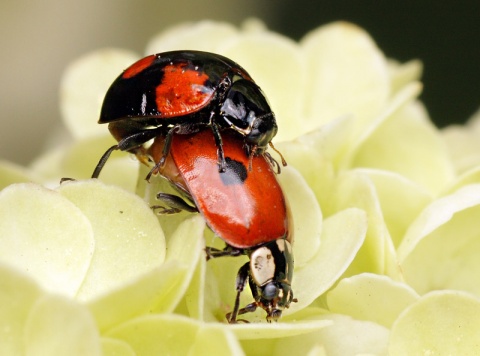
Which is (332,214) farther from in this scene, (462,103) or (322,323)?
(462,103)

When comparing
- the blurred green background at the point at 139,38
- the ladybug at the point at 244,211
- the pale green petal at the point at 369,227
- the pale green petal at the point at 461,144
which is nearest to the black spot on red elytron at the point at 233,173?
the ladybug at the point at 244,211

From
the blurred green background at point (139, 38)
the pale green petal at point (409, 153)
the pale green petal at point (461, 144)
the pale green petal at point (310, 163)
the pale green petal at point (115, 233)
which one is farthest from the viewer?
the blurred green background at point (139, 38)

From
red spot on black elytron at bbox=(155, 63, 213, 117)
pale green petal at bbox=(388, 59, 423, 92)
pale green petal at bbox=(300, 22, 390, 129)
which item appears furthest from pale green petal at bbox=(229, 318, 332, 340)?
pale green petal at bbox=(388, 59, 423, 92)

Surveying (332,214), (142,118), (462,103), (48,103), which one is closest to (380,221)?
(332,214)

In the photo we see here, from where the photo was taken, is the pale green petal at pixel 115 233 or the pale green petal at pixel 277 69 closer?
the pale green petal at pixel 115 233

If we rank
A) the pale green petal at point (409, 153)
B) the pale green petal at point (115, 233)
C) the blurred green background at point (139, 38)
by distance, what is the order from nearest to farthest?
1. the pale green petal at point (115, 233)
2. the pale green petal at point (409, 153)
3. the blurred green background at point (139, 38)

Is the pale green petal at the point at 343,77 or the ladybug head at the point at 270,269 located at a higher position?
the pale green petal at the point at 343,77

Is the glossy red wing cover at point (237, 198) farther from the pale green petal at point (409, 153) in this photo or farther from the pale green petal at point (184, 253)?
the pale green petal at point (409, 153)

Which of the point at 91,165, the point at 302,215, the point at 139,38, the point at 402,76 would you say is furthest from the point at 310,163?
the point at 139,38

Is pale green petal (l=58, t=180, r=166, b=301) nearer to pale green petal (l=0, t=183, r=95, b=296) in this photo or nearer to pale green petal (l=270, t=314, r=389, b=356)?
pale green petal (l=0, t=183, r=95, b=296)
